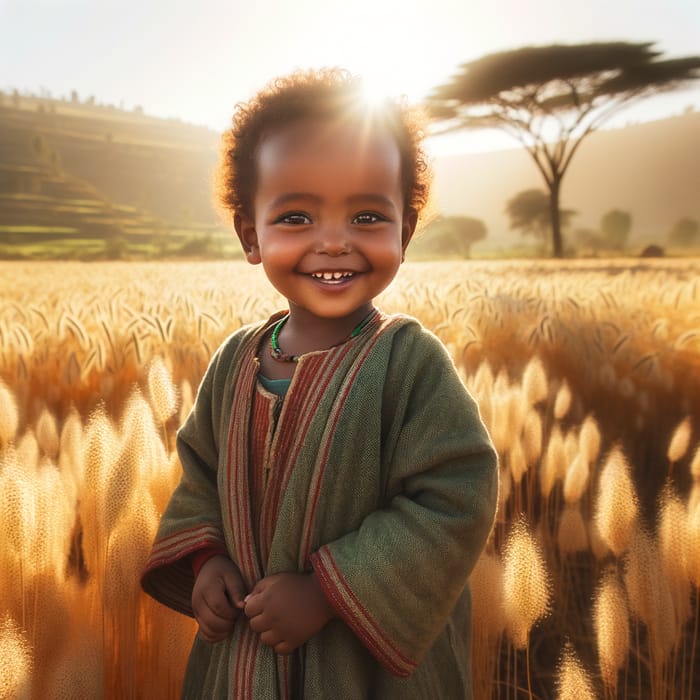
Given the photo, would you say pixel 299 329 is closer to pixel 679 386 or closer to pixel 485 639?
pixel 485 639

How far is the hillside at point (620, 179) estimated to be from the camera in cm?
3875

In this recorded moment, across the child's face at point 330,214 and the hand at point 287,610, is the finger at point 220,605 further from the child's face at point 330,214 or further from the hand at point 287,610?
the child's face at point 330,214

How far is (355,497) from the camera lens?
899 mm

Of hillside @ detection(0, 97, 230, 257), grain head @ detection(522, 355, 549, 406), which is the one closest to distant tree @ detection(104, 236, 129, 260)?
hillside @ detection(0, 97, 230, 257)

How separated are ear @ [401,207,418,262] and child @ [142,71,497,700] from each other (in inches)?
2.8

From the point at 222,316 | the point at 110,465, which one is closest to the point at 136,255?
the point at 222,316

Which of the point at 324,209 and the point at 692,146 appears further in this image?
the point at 692,146

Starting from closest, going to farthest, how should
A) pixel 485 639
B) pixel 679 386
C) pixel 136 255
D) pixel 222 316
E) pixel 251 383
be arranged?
pixel 251 383 < pixel 485 639 < pixel 679 386 < pixel 222 316 < pixel 136 255

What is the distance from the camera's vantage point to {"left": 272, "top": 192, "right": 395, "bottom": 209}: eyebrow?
908mm

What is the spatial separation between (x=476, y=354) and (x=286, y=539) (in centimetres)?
188

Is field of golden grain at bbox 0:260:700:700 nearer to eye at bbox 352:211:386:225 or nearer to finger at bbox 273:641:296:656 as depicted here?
finger at bbox 273:641:296:656

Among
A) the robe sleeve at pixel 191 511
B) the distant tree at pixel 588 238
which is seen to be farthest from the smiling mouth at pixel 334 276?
the distant tree at pixel 588 238

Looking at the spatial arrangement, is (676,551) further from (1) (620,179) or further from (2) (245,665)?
(1) (620,179)

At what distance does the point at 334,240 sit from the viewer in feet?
2.96
